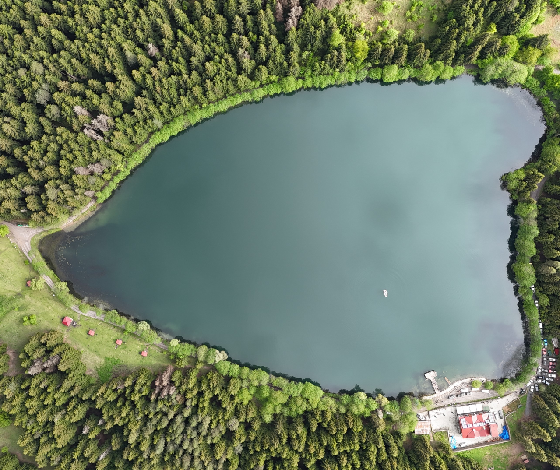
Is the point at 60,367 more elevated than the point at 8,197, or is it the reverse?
the point at 8,197

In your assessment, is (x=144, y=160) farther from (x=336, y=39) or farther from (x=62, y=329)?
(x=336, y=39)

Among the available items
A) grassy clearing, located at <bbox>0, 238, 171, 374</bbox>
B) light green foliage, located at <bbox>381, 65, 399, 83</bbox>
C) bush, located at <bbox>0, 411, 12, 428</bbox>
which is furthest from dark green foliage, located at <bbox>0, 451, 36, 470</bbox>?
light green foliage, located at <bbox>381, 65, 399, 83</bbox>

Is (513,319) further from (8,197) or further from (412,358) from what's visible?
(8,197)

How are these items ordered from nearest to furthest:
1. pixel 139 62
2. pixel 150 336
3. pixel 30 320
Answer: pixel 139 62
pixel 30 320
pixel 150 336

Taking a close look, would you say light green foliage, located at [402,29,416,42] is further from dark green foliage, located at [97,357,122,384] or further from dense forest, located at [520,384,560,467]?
dark green foliage, located at [97,357,122,384]

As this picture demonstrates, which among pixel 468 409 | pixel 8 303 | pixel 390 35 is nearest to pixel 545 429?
pixel 468 409

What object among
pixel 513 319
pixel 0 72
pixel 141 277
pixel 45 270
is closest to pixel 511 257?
pixel 513 319

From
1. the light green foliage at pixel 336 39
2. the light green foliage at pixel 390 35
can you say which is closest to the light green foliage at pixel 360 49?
the light green foliage at pixel 336 39
